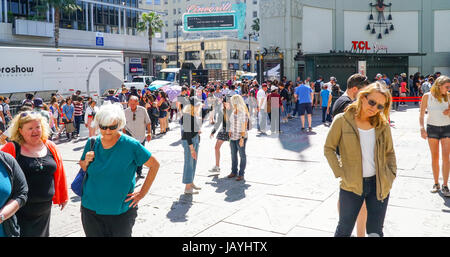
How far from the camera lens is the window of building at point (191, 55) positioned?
7588cm

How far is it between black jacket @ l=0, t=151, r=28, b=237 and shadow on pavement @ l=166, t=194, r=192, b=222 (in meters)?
2.86

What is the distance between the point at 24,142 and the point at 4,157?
769mm

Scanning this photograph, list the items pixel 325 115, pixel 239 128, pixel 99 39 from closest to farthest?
pixel 239 128, pixel 325 115, pixel 99 39

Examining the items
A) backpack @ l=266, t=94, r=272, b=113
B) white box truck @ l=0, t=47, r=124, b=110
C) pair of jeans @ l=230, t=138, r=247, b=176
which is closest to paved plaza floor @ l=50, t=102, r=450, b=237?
pair of jeans @ l=230, t=138, r=247, b=176

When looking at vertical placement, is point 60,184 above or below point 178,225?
above

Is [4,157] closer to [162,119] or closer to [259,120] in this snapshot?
[162,119]

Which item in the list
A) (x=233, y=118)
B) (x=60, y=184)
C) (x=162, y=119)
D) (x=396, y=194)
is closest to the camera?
(x=60, y=184)

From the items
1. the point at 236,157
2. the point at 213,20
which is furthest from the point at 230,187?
the point at 213,20

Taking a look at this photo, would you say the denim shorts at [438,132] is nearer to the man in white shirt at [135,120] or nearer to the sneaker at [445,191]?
Answer: the sneaker at [445,191]

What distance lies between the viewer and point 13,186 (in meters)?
3.45

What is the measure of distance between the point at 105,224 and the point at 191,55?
244 ft

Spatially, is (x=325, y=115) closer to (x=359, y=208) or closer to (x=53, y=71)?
(x=53, y=71)

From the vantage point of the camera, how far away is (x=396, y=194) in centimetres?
702
